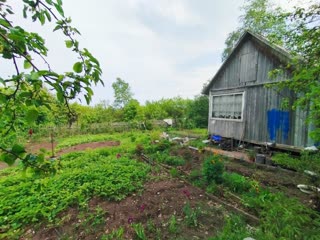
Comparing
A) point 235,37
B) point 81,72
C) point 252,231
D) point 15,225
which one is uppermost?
point 235,37

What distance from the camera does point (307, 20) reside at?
3779 millimetres

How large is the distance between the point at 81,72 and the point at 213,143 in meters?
10.1

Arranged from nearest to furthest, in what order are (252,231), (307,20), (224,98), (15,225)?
1. (252,231)
2. (15,225)
3. (307,20)
4. (224,98)

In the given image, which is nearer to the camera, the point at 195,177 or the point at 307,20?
the point at 307,20

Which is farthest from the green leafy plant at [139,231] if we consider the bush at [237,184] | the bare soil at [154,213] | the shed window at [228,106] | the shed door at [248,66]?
the shed door at [248,66]

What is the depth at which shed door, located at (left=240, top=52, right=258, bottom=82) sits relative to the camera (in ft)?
26.7

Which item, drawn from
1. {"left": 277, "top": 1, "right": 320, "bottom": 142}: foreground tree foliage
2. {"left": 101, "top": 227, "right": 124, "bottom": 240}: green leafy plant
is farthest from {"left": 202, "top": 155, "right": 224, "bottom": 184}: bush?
{"left": 101, "top": 227, "right": 124, "bottom": 240}: green leafy plant

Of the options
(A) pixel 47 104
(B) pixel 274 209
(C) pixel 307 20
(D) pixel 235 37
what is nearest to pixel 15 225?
(A) pixel 47 104

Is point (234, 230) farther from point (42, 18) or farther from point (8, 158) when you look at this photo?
point (42, 18)

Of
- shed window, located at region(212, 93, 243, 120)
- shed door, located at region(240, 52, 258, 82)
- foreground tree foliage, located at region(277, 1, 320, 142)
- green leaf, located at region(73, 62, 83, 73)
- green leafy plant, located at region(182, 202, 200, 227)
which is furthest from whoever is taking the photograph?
shed window, located at region(212, 93, 243, 120)

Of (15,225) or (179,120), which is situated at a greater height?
(179,120)

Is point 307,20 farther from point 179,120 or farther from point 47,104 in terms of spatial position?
point 179,120

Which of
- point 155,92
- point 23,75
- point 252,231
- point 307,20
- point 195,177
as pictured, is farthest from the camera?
point 155,92

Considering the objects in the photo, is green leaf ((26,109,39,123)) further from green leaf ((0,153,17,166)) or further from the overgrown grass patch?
the overgrown grass patch
